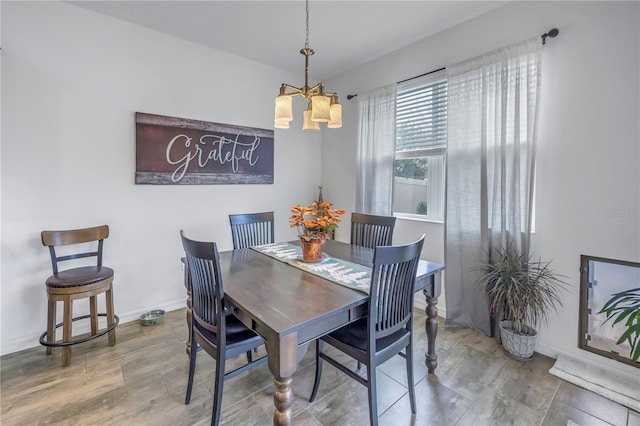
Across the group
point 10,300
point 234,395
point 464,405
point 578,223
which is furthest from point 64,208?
point 578,223

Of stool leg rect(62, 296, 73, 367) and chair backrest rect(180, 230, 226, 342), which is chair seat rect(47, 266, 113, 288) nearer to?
stool leg rect(62, 296, 73, 367)

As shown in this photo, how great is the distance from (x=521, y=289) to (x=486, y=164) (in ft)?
3.30

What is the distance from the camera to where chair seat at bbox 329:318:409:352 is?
1.53 m

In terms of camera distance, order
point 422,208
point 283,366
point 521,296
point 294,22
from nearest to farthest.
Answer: point 283,366 → point 521,296 → point 294,22 → point 422,208

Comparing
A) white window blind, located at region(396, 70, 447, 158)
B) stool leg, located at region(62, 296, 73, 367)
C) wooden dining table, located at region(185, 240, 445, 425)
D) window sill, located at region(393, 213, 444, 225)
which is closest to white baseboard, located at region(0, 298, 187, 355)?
stool leg, located at region(62, 296, 73, 367)

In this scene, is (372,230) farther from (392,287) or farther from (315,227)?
(392,287)

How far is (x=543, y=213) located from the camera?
7.35 ft

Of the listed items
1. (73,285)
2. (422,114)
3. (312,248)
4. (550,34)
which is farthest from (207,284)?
(550,34)

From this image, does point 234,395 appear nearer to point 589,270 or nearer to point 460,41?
point 589,270

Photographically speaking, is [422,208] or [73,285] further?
[422,208]

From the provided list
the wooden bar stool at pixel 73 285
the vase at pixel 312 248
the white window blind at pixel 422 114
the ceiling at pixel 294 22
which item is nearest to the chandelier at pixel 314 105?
the vase at pixel 312 248

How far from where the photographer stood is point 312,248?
2.01m

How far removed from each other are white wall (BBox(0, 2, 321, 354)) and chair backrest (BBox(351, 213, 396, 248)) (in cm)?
149

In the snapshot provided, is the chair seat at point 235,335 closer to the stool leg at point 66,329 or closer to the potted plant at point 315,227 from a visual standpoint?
the potted plant at point 315,227
